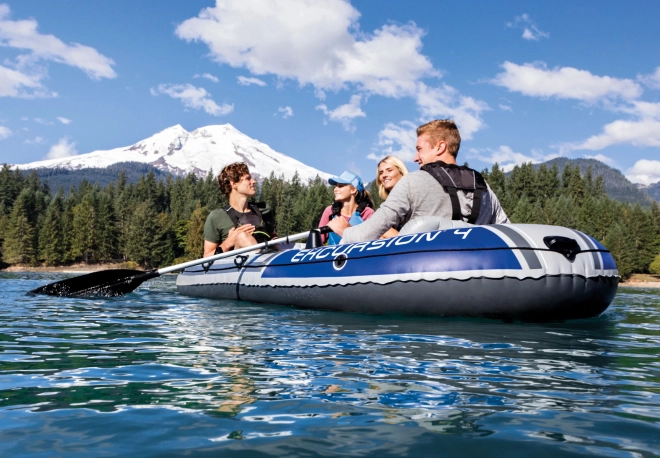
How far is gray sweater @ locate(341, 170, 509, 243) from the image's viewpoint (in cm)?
676

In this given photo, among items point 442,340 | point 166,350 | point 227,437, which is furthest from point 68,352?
point 442,340

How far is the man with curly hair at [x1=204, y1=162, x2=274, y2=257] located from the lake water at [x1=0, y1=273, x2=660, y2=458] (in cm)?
455

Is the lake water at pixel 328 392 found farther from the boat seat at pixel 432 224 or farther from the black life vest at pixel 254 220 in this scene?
the black life vest at pixel 254 220

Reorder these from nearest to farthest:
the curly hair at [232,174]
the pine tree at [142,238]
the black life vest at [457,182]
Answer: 1. the black life vest at [457,182]
2. the curly hair at [232,174]
3. the pine tree at [142,238]

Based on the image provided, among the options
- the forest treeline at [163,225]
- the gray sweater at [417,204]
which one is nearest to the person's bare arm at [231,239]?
the gray sweater at [417,204]

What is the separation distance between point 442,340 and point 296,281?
3575 millimetres

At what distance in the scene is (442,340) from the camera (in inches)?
191

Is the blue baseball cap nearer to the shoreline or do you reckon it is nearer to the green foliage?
the shoreline

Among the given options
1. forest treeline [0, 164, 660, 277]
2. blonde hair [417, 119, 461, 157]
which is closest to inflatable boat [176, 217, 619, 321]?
blonde hair [417, 119, 461, 157]

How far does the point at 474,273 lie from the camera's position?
6.11 metres

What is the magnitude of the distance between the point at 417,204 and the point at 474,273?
4.00ft

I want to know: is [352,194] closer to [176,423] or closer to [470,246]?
[470,246]

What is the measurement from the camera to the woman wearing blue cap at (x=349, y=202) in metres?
8.88

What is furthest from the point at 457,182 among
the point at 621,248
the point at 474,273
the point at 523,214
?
the point at 523,214
